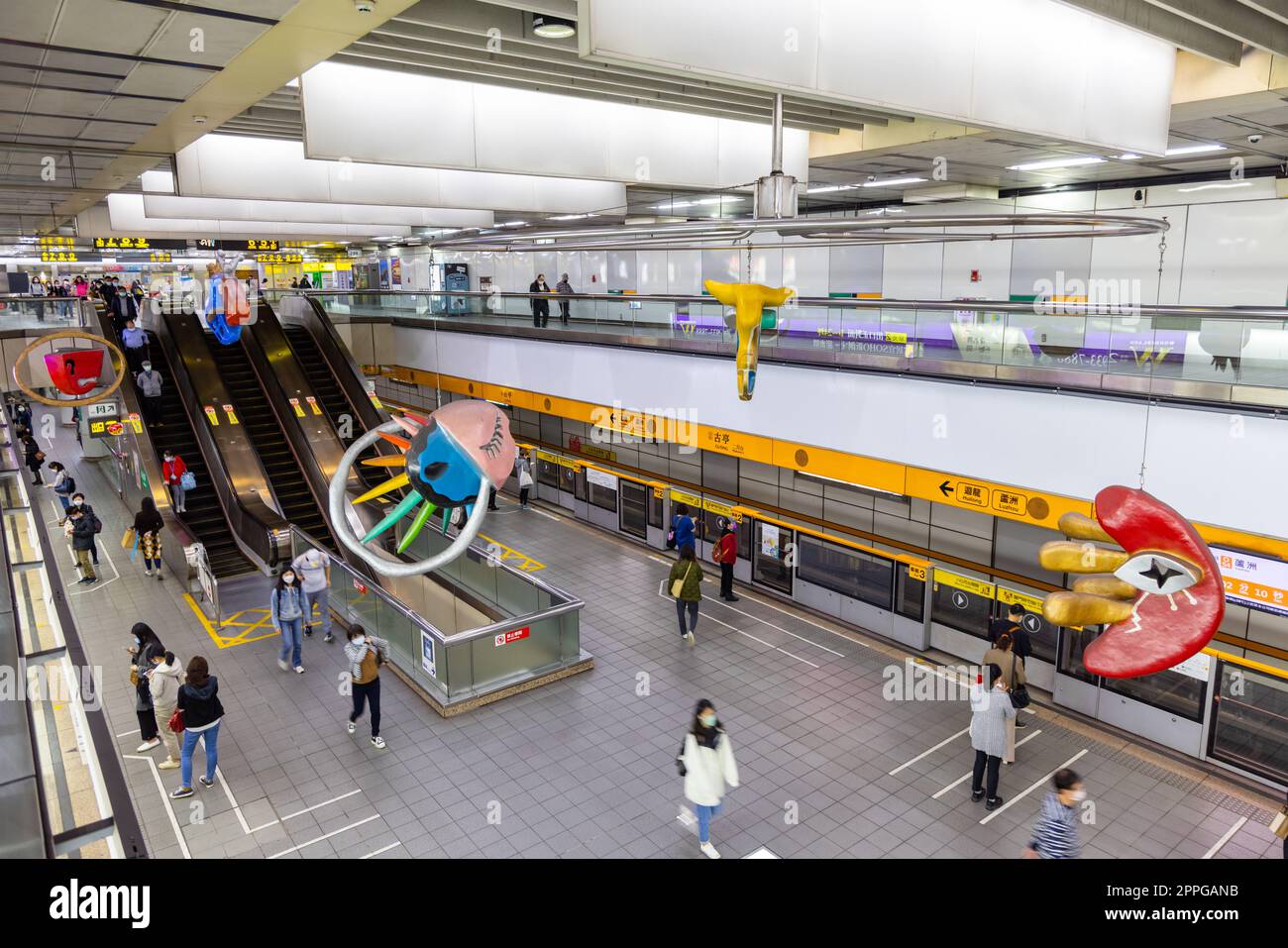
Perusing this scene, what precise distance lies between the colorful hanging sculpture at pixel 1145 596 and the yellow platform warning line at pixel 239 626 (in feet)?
38.6

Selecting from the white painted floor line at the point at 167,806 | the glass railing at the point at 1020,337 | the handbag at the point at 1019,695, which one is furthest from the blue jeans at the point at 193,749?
the glass railing at the point at 1020,337

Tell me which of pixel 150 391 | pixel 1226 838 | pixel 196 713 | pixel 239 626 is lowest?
pixel 1226 838

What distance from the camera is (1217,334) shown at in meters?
7.83

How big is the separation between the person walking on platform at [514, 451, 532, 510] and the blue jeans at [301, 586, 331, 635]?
256 inches

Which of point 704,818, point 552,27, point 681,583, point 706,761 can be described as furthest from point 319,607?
point 552,27

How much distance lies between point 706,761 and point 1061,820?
2.79 metres

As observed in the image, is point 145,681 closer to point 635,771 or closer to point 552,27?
point 635,771

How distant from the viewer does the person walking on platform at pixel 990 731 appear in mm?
8164

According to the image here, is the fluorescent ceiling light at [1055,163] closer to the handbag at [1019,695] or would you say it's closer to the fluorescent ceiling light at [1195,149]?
the fluorescent ceiling light at [1195,149]

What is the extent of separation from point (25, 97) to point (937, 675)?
37.8 ft

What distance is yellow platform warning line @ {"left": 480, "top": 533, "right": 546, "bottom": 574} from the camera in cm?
1584

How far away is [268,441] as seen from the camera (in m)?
18.1
